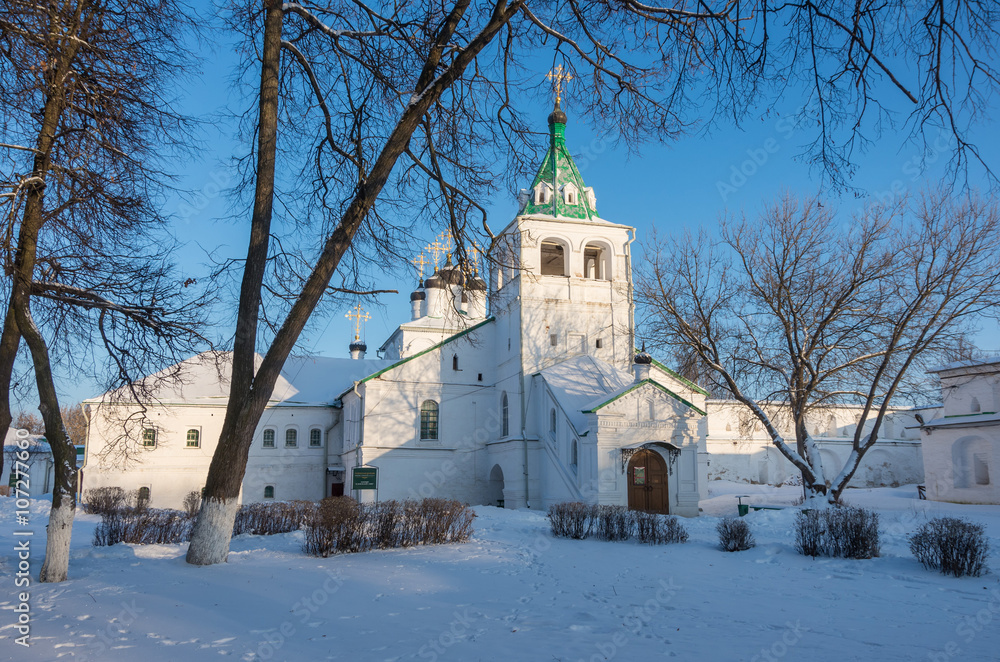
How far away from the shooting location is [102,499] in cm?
2402

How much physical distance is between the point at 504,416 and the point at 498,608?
69.0 ft

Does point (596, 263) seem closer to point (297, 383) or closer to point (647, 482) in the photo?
point (647, 482)

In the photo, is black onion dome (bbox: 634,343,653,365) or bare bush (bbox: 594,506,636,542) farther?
black onion dome (bbox: 634,343,653,365)

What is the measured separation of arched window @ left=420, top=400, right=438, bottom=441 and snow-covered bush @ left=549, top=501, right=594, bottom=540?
14597mm

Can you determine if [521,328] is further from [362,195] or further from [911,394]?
[362,195]

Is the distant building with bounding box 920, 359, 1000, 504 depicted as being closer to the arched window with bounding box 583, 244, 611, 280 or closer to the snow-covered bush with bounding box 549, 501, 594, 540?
the arched window with bounding box 583, 244, 611, 280

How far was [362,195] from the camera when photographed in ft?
29.2

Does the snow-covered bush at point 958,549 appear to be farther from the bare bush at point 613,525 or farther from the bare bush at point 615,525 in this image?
the bare bush at point 615,525

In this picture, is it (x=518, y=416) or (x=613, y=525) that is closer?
(x=613, y=525)

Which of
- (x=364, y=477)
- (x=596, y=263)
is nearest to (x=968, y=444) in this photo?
(x=596, y=263)

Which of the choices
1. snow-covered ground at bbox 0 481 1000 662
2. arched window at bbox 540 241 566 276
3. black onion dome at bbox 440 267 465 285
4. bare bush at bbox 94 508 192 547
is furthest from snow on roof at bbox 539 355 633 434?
bare bush at bbox 94 508 192 547

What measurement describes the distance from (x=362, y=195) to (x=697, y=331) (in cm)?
1491

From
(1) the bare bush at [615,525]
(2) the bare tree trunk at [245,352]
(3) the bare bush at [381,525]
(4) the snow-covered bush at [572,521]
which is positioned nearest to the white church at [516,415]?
(4) the snow-covered bush at [572,521]

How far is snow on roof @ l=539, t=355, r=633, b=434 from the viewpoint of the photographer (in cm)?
2334
